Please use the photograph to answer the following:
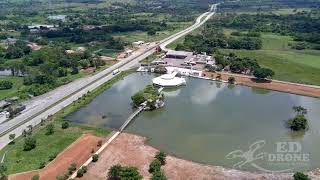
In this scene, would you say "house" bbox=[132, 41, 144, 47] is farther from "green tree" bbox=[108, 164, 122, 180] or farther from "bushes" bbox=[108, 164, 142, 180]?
"green tree" bbox=[108, 164, 122, 180]

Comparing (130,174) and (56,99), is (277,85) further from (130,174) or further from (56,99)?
(130,174)

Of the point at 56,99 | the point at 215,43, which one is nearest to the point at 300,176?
the point at 56,99

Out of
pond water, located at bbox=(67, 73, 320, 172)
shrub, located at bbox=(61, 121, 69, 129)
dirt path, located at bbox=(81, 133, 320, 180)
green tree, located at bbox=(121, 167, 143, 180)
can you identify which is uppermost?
green tree, located at bbox=(121, 167, 143, 180)

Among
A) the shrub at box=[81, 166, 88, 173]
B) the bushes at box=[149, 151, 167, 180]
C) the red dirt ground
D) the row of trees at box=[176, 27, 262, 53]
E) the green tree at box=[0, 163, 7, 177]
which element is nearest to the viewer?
the bushes at box=[149, 151, 167, 180]

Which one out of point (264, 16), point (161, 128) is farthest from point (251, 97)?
point (264, 16)

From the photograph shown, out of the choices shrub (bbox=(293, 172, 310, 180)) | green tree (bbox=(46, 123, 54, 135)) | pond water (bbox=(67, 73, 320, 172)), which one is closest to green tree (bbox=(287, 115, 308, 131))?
pond water (bbox=(67, 73, 320, 172))
